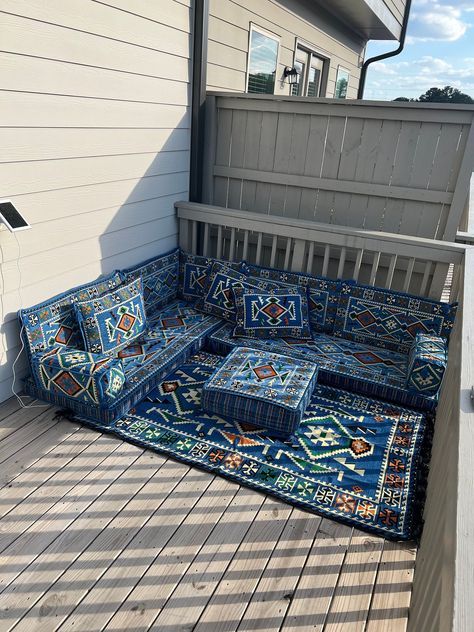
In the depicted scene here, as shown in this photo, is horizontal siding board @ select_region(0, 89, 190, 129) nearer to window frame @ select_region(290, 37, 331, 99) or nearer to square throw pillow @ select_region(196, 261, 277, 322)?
square throw pillow @ select_region(196, 261, 277, 322)

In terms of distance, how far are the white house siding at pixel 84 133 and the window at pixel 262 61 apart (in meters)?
1.55

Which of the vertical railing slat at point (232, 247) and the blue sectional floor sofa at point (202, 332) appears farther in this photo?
the vertical railing slat at point (232, 247)

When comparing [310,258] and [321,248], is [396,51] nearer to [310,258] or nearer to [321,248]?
[321,248]

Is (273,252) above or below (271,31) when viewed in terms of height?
below

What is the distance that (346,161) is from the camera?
11.9 ft

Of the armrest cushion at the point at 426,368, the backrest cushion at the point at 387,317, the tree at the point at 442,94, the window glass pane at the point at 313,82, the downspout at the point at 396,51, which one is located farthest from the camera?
the tree at the point at 442,94

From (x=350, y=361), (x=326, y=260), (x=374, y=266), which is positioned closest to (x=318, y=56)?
(x=326, y=260)

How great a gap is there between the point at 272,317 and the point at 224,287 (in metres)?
0.48

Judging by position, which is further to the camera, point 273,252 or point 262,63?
point 262,63

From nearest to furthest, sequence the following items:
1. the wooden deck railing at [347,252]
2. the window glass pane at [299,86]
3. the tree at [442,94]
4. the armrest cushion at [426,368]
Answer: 1. the wooden deck railing at [347,252]
2. the armrest cushion at [426,368]
3. the window glass pane at [299,86]
4. the tree at [442,94]

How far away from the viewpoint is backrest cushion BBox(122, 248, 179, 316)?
11.6 feet

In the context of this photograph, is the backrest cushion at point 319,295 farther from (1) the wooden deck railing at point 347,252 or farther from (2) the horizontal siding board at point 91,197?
(2) the horizontal siding board at point 91,197

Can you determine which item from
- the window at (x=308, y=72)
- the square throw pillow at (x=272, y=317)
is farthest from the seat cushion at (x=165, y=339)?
the window at (x=308, y=72)

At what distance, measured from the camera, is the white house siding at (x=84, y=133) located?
2400 millimetres
